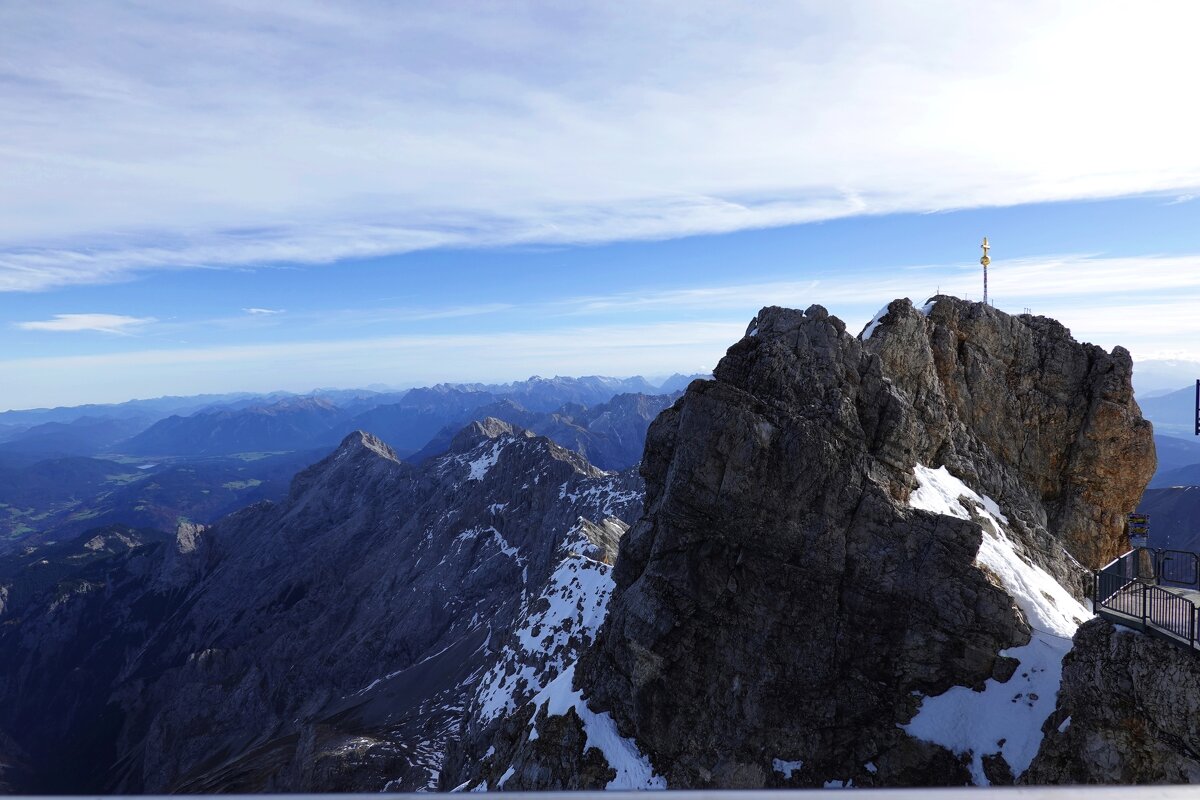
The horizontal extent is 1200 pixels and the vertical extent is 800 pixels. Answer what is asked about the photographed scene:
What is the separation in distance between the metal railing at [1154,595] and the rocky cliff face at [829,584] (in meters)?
7.06

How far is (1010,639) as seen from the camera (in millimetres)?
28625

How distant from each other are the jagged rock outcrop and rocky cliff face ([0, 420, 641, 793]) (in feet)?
204

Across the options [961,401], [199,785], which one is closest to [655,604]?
[961,401]

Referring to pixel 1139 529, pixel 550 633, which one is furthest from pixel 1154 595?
pixel 550 633

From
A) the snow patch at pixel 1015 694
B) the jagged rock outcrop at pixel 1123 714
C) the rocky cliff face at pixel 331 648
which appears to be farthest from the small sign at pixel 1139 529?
the rocky cliff face at pixel 331 648

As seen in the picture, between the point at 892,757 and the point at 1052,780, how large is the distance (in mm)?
5953

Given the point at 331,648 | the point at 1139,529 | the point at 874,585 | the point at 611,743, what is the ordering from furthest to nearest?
the point at 331,648
the point at 1139,529
the point at 611,743
the point at 874,585

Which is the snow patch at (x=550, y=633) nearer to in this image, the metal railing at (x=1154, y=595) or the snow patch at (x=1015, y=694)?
the snow patch at (x=1015, y=694)

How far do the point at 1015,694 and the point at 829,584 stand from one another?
28.0ft

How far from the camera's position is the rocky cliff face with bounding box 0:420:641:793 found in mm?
92750

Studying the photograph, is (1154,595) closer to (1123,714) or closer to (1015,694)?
(1123,714)

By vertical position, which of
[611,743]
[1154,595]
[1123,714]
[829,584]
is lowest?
[611,743]

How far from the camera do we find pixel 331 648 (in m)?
140

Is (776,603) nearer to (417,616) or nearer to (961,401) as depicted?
(961,401)
